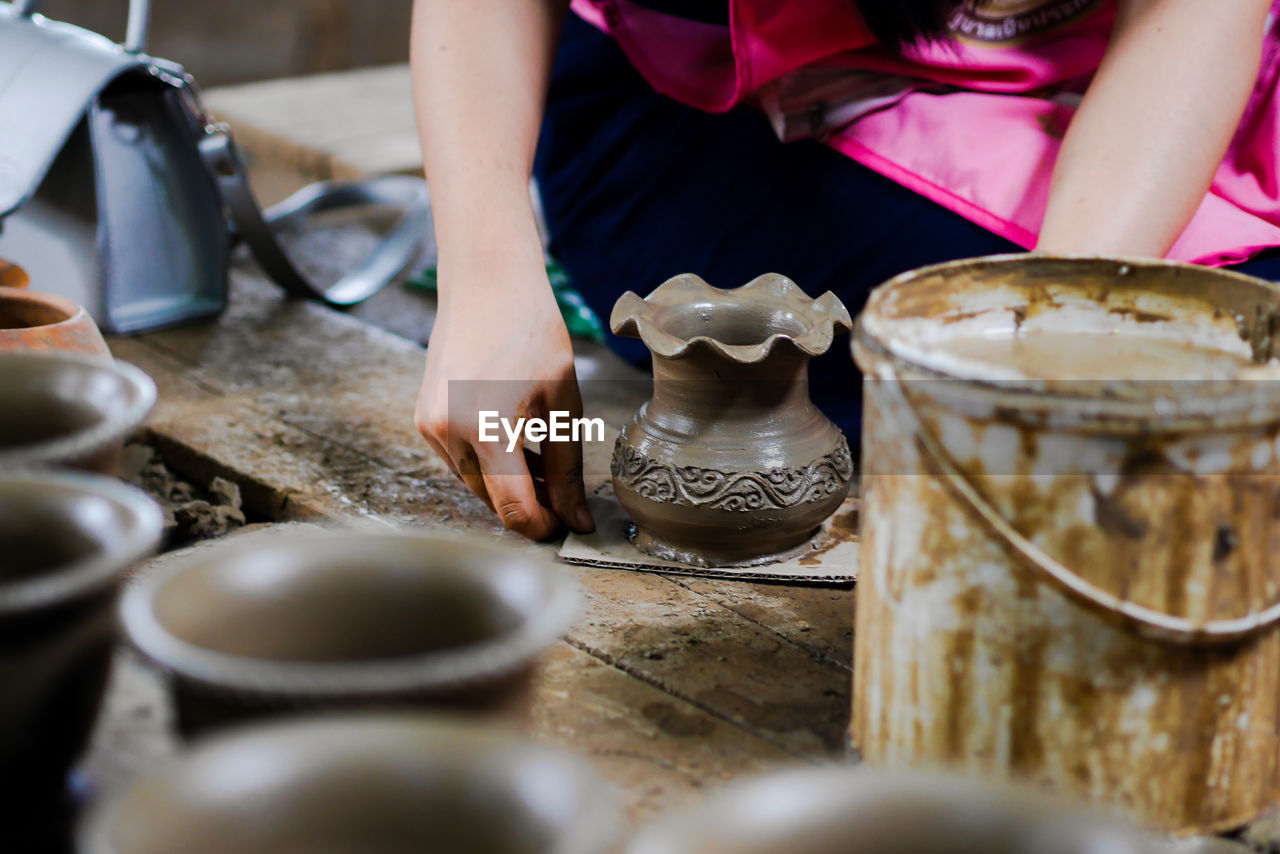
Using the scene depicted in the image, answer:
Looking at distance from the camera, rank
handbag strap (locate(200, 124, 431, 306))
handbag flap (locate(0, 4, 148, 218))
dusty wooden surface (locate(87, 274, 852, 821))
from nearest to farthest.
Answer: dusty wooden surface (locate(87, 274, 852, 821)) → handbag flap (locate(0, 4, 148, 218)) → handbag strap (locate(200, 124, 431, 306))

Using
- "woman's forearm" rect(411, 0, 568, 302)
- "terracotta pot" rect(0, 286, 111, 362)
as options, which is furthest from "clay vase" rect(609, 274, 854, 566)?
"terracotta pot" rect(0, 286, 111, 362)

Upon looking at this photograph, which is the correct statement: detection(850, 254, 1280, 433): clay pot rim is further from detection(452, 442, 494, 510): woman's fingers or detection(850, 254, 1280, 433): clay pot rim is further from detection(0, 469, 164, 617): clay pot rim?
detection(452, 442, 494, 510): woman's fingers

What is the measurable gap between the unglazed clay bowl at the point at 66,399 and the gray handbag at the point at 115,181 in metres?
1.24

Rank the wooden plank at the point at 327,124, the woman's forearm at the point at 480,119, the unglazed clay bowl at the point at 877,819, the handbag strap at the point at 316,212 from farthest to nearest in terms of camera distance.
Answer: the wooden plank at the point at 327,124 → the handbag strap at the point at 316,212 → the woman's forearm at the point at 480,119 → the unglazed clay bowl at the point at 877,819

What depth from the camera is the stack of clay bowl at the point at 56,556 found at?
762 mm

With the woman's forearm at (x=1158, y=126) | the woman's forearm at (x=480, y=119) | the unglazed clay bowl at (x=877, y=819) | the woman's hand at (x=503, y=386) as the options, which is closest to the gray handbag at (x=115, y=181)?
the woman's forearm at (x=480, y=119)

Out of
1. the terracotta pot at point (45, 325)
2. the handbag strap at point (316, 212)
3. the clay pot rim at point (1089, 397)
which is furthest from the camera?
the handbag strap at point (316, 212)

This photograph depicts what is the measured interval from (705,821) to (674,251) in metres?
1.55

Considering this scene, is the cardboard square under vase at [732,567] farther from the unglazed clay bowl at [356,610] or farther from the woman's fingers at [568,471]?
the unglazed clay bowl at [356,610]

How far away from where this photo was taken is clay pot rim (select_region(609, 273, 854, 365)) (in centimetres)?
150

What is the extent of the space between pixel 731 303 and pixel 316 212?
66.6 inches

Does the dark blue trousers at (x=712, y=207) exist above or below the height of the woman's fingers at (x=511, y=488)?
above

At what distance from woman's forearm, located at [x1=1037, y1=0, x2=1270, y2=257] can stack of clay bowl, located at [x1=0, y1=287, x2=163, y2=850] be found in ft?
3.37

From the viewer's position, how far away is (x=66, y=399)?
3.49 feet
